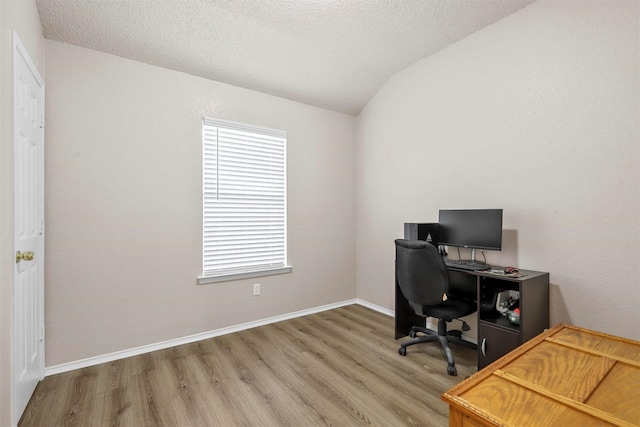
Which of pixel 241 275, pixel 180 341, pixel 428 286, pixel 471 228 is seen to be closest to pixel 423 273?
pixel 428 286

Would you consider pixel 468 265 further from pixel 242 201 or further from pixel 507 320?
pixel 242 201

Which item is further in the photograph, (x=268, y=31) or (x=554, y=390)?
(x=268, y=31)

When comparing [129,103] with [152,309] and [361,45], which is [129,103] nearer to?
[152,309]

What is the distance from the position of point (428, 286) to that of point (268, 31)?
2.58m

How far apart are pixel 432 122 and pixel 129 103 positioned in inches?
116

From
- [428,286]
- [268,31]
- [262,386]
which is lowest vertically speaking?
[262,386]

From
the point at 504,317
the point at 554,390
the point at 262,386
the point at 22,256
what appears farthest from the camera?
the point at 504,317

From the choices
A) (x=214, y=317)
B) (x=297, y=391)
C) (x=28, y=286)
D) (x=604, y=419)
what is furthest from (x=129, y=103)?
(x=604, y=419)

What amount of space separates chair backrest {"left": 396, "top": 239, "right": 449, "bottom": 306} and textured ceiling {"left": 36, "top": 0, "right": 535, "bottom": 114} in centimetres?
195

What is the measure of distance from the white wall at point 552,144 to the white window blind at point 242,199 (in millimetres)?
1607

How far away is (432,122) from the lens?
10.3 feet

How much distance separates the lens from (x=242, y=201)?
3270 millimetres

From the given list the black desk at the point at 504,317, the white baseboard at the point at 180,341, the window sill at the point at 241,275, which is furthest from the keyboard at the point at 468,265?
the window sill at the point at 241,275

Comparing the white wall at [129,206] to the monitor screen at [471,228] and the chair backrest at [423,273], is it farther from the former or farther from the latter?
the monitor screen at [471,228]
